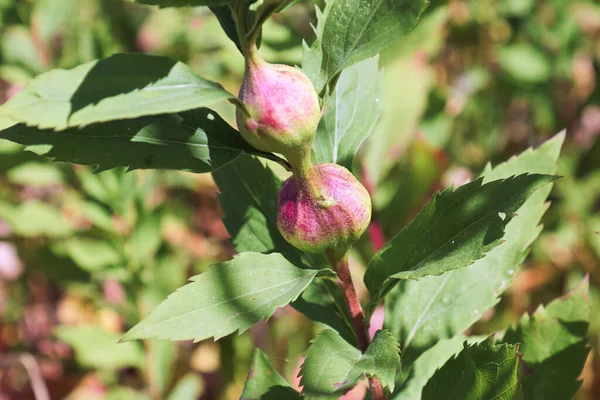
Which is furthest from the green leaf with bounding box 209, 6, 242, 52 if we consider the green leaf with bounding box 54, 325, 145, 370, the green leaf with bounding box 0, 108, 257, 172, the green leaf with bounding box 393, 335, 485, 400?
A: the green leaf with bounding box 54, 325, 145, 370

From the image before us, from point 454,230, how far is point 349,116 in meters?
0.27

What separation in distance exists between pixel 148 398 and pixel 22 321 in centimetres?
98

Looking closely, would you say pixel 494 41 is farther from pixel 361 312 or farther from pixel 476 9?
pixel 361 312

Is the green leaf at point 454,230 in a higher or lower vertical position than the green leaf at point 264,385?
higher

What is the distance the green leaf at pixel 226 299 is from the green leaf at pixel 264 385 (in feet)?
0.85

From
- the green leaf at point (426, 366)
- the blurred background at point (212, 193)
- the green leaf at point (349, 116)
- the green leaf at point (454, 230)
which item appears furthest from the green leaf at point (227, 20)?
the blurred background at point (212, 193)

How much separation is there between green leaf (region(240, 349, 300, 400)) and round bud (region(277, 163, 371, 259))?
0.99ft

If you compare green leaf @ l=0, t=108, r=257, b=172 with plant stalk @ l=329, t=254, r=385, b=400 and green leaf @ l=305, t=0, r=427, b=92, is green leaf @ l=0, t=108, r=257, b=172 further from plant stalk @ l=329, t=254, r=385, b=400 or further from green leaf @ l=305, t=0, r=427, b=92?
plant stalk @ l=329, t=254, r=385, b=400

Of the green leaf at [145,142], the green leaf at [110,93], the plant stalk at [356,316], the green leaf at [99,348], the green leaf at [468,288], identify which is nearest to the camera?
the green leaf at [110,93]

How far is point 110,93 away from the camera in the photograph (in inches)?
28.0

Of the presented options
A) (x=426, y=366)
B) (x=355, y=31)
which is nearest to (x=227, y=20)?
(x=355, y=31)

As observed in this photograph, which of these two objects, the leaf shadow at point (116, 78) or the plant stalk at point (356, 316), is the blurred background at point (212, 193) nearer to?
the plant stalk at point (356, 316)

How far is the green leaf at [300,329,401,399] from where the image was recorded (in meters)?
0.84

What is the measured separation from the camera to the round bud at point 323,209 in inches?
33.7
